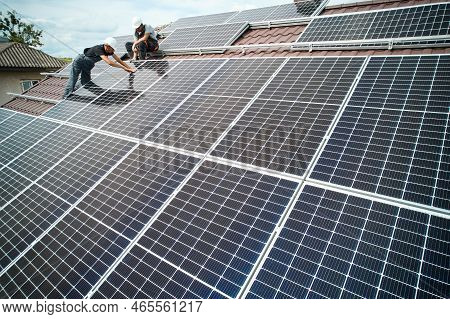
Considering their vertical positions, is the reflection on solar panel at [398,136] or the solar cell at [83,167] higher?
the solar cell at [83,167]

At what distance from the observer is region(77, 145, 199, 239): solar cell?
5289 millimetres

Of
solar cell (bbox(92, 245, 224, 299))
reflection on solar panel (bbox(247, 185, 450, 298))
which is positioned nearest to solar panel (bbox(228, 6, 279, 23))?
reflection on solar panel (bbox(247, 185, 450, 298))

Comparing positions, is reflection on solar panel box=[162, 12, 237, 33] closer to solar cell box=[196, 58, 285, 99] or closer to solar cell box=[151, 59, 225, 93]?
solar cell box=[151, 59, 225, 93]

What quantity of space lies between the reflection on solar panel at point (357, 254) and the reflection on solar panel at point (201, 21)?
1389cm

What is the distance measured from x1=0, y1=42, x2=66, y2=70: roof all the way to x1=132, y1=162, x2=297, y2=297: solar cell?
3643cm

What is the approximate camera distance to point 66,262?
487cm

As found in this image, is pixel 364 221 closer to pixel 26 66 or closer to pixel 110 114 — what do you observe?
pixel 110 114

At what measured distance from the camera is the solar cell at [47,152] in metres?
7.51

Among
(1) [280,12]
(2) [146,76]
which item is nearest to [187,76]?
(2) [146,76]

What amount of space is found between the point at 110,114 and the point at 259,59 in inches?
200

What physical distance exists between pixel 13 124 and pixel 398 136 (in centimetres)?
1285

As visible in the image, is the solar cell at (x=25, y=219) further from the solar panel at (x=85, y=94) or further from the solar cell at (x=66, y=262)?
the solar panel at (x=85, y=94)

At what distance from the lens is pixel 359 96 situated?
20.3 ft

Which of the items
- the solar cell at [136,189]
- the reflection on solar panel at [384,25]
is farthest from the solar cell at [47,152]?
the reflection on solar panel at [384,25]
